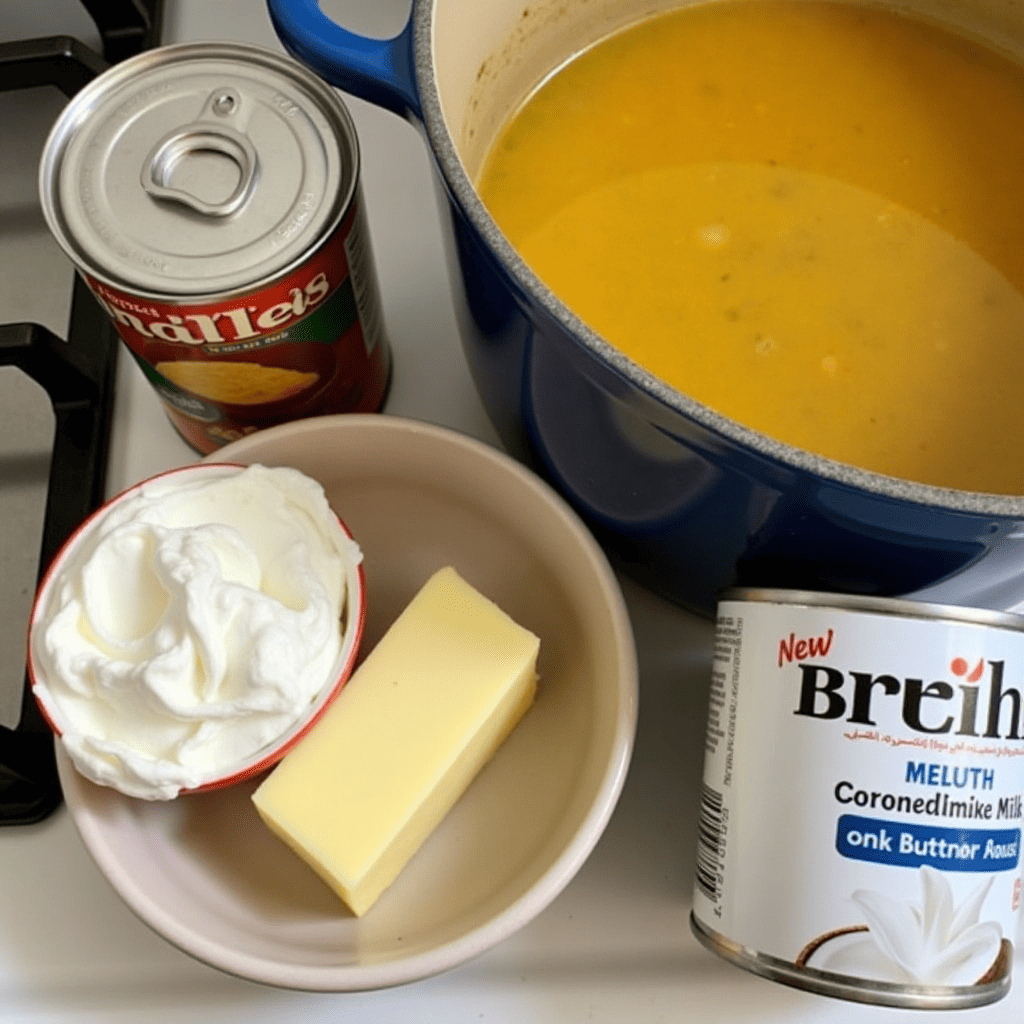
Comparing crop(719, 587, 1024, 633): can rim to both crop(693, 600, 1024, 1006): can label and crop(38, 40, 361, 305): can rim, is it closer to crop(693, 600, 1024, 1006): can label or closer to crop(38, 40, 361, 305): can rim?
crop(693, 600, 1024, 1006): can label

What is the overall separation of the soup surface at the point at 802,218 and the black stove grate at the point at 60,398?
10.4 inches

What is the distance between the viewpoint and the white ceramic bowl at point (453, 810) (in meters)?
0.55

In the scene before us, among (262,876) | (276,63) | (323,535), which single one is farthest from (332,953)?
(276,63)

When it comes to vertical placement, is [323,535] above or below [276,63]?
below

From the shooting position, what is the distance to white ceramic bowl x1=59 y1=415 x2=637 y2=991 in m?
0.55

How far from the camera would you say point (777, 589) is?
0.52m

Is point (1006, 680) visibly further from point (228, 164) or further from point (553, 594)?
point (228, 164)

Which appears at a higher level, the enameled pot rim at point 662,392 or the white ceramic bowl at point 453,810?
the enameled pot rim at point 662,392

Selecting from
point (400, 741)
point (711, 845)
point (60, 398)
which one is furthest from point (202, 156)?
point (711, 845)

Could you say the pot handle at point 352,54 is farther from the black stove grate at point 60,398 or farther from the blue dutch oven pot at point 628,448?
the black stove grate at point 60,398

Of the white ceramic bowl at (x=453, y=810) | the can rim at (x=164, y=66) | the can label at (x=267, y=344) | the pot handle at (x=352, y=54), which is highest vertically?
the pot handle at (x=352, y=54)

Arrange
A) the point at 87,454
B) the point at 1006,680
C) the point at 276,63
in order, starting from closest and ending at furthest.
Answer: the point at 1006,680 < the point at 276,63 < the point at 87,454

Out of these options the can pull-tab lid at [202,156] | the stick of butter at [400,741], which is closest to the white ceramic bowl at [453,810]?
the stick of butter at [400,741]

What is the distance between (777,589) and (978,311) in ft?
0.80
